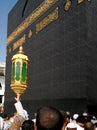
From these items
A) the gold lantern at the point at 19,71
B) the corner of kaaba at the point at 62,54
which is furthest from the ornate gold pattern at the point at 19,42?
the gold lantern at the point at 19,71

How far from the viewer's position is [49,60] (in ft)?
50.6

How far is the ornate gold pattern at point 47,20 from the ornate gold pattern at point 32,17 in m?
0.47

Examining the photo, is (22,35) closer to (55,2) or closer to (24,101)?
(24,101)

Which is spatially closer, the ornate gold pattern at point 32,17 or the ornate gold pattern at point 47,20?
the ornate gold pattern at point 47,20

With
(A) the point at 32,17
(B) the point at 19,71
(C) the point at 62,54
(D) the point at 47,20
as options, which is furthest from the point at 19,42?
(B) the point at 19,71

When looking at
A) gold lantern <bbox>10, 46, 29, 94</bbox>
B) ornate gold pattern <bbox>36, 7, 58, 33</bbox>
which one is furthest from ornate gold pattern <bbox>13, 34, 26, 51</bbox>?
gold lantern <bbox>10, 46, 29, 94</bbox>

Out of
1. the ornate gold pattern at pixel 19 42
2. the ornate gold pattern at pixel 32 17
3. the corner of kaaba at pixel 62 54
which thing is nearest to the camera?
the corner of kaaba at pixel 62 54

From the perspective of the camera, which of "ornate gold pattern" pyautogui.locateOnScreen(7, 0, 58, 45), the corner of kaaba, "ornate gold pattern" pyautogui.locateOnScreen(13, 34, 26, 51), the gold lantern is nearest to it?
the gold lantern

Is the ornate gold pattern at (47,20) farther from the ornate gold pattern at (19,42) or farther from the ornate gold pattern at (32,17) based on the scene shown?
the ornate gold pattern at (19,42)

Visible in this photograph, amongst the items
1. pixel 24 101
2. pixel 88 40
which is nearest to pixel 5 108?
pixel 24 101

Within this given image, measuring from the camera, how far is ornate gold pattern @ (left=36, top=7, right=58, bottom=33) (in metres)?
15.4

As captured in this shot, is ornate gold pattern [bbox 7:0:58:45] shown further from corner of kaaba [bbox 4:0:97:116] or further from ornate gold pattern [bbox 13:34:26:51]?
ornate gold pattern [bbox 13:34:26:51]

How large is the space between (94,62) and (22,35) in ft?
27.2

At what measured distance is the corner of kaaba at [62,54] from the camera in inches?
498
